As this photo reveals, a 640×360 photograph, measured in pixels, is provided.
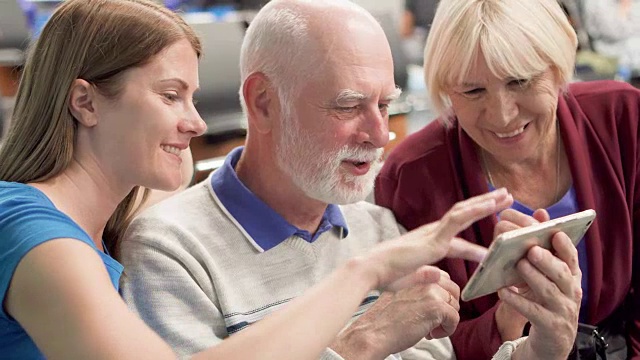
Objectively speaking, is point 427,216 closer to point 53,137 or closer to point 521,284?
point 521,284

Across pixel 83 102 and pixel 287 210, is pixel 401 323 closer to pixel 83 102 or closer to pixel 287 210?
pixel 287 210

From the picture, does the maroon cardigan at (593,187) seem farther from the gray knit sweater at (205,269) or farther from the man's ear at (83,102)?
the man's ear at (83,102)

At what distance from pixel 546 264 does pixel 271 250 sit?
1.60 feet

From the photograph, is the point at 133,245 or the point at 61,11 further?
the point at 133,245

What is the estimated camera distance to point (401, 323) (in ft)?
4.80

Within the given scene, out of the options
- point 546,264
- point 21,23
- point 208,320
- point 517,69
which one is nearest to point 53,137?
point 208,320

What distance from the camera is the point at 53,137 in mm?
1298

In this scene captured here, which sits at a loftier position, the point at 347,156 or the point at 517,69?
the point at 517,69

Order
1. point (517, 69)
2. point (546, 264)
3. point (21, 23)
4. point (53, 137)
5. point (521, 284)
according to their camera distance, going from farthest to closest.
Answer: point (21, 23) < point (517, 69) < point (521, 284) < point (546, 264) < point (53, 137)

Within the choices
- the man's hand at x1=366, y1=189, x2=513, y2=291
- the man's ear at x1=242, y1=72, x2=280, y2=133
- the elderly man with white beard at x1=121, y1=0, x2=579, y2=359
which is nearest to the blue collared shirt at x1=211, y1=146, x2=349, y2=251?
the elderly man with white beard at x1=121, y1=0, x2=579, y2=359

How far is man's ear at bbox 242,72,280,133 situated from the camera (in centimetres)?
163

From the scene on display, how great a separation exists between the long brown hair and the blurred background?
0.32ft

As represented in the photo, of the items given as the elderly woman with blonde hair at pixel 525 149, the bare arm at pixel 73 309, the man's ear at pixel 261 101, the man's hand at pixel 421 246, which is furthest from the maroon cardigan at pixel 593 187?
the bare arm at pixel 73 309

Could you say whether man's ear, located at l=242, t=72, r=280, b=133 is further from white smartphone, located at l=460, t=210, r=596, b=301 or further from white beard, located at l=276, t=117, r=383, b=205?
white smartphone, located at l=460, t=210, r=596, b=301
